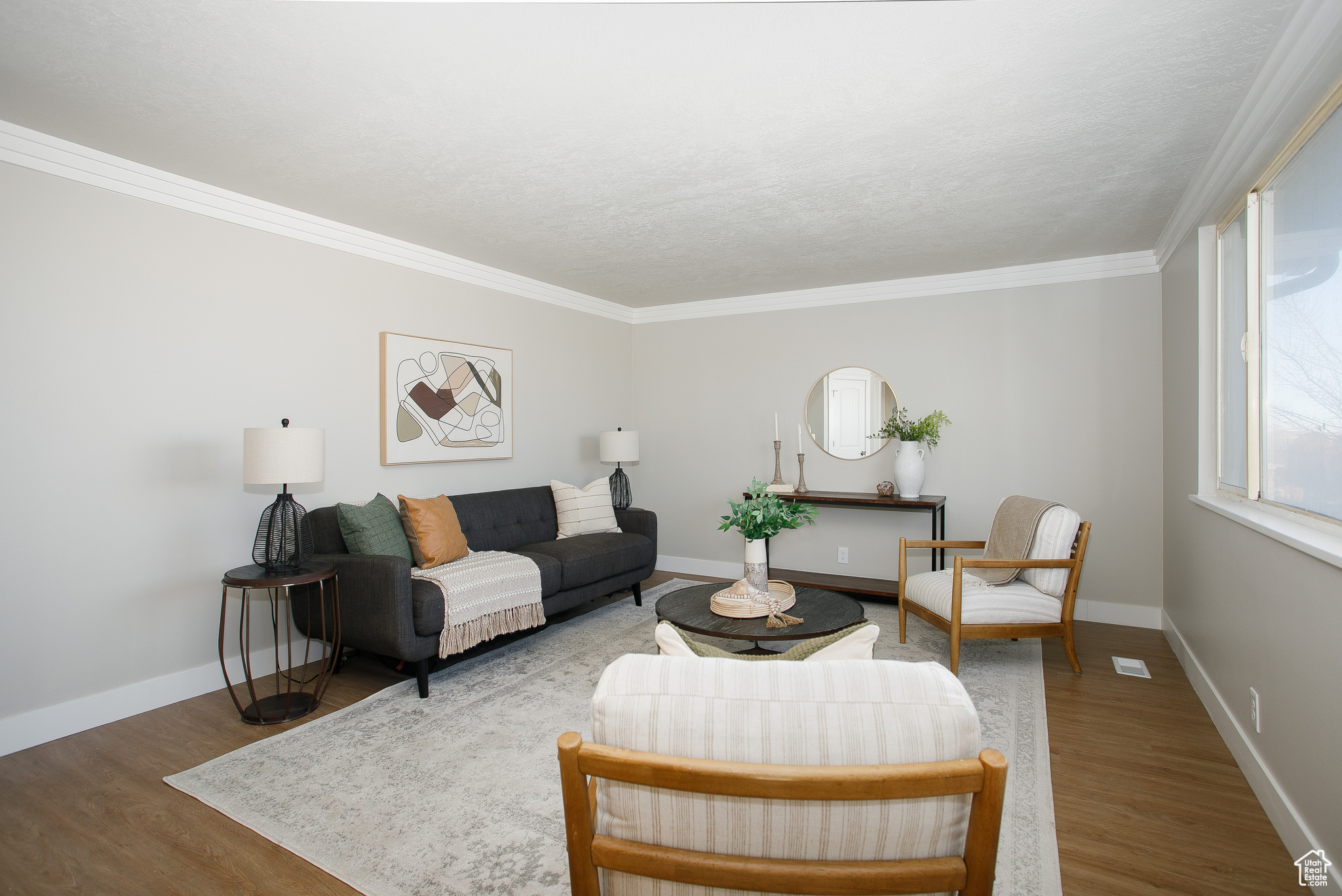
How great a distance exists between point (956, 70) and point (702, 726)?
2.19 metres

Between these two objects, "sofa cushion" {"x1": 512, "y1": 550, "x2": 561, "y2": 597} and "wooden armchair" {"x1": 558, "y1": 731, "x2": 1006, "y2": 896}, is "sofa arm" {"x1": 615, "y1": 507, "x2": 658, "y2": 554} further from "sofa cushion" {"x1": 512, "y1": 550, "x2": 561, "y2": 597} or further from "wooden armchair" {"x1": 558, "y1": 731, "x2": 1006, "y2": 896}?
"wooden armchair" {"x1": 558, "y1": 731, "x2": 1006, "y2": 896}

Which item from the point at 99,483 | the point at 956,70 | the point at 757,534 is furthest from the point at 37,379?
the point at 956,70

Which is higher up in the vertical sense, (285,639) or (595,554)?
(595,554)

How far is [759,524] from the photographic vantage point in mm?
3146

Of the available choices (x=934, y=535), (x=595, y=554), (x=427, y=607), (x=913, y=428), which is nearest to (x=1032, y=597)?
(x=934, y=535)

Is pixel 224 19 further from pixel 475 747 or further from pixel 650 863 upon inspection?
pixel 475 747

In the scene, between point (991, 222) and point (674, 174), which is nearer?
point (674, 174)

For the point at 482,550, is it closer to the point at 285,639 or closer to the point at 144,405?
the point at 285,639

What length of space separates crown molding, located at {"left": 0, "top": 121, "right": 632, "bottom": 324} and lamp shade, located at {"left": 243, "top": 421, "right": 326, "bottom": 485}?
1202mm

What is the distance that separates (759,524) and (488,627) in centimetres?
149

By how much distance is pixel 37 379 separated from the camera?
2680 millimetres

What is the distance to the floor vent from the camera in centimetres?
340

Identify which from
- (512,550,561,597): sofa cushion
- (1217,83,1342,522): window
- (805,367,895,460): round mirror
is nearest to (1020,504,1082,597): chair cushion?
(1217,83,1342,522): window

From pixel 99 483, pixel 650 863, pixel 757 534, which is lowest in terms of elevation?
pixel 650 863
